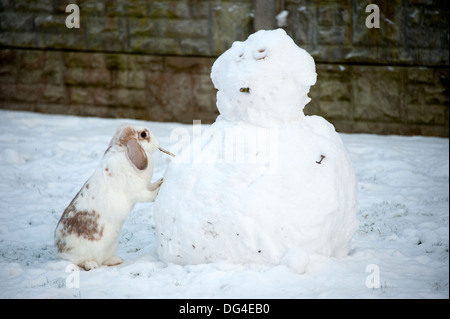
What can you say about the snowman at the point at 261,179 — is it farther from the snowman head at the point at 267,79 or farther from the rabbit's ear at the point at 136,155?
the rabbit's ear at the point at 136,155

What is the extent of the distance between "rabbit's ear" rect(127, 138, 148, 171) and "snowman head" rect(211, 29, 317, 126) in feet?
2.47

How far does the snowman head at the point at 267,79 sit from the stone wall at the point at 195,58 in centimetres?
464

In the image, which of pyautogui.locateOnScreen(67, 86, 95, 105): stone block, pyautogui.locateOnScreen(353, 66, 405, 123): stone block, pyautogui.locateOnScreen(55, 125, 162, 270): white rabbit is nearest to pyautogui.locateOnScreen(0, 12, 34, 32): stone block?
pyautogui.locateOnScreen(67, 86, 95, 105): stone block

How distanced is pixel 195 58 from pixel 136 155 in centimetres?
500

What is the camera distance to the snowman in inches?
172

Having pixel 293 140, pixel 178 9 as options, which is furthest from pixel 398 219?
pixel 178 9

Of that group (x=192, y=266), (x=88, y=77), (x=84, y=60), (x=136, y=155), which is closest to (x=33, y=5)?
(x=84, y=60)

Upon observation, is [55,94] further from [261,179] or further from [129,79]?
[261,179]

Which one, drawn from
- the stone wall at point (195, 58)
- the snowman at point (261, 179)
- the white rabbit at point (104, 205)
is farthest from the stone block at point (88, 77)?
the snowman at point (261, 179)

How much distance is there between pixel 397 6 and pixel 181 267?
235 inches

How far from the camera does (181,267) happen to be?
4539mm

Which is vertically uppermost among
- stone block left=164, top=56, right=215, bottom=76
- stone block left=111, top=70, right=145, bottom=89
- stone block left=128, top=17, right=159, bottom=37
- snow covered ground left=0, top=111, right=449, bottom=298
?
stone block left=128, top=17, right=159, bottom=37

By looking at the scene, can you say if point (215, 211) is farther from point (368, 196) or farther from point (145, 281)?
point (368, 196)

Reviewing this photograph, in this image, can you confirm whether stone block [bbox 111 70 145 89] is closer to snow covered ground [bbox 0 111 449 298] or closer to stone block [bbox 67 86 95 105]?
stone block [bbox 67 86 95 105]
